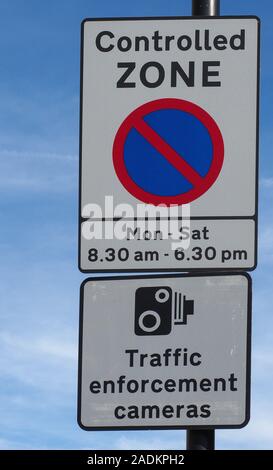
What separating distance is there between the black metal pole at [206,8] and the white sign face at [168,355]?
1.14 metres

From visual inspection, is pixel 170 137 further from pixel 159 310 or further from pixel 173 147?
pixel 159 310

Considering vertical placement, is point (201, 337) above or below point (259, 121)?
below

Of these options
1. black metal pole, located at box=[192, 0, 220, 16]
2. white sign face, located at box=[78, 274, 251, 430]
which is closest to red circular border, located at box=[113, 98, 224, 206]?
white sign face, located at box=[78, 274, 251, 430]

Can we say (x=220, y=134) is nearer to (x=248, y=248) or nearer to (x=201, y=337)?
(x=248, y=248)

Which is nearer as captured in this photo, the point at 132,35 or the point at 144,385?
the point at 144,385

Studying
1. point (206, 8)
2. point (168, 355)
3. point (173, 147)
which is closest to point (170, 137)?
point (173, 147)

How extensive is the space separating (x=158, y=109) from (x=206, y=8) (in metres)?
0.53

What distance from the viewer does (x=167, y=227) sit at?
3.45 metres

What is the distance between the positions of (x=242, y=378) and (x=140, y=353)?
15.5 inches

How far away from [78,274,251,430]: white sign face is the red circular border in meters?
0.32

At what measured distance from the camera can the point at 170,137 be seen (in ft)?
11.7

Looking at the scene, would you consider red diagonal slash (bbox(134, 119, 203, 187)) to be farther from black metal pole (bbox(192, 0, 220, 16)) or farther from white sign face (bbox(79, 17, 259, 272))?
black metal pole (bbox(192, 0, 220, 16))

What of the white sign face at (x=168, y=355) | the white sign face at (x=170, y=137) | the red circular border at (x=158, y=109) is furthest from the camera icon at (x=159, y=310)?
the red circular border at (x=158, y=109)

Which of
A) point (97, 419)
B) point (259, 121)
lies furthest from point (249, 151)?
point (97, 419)
